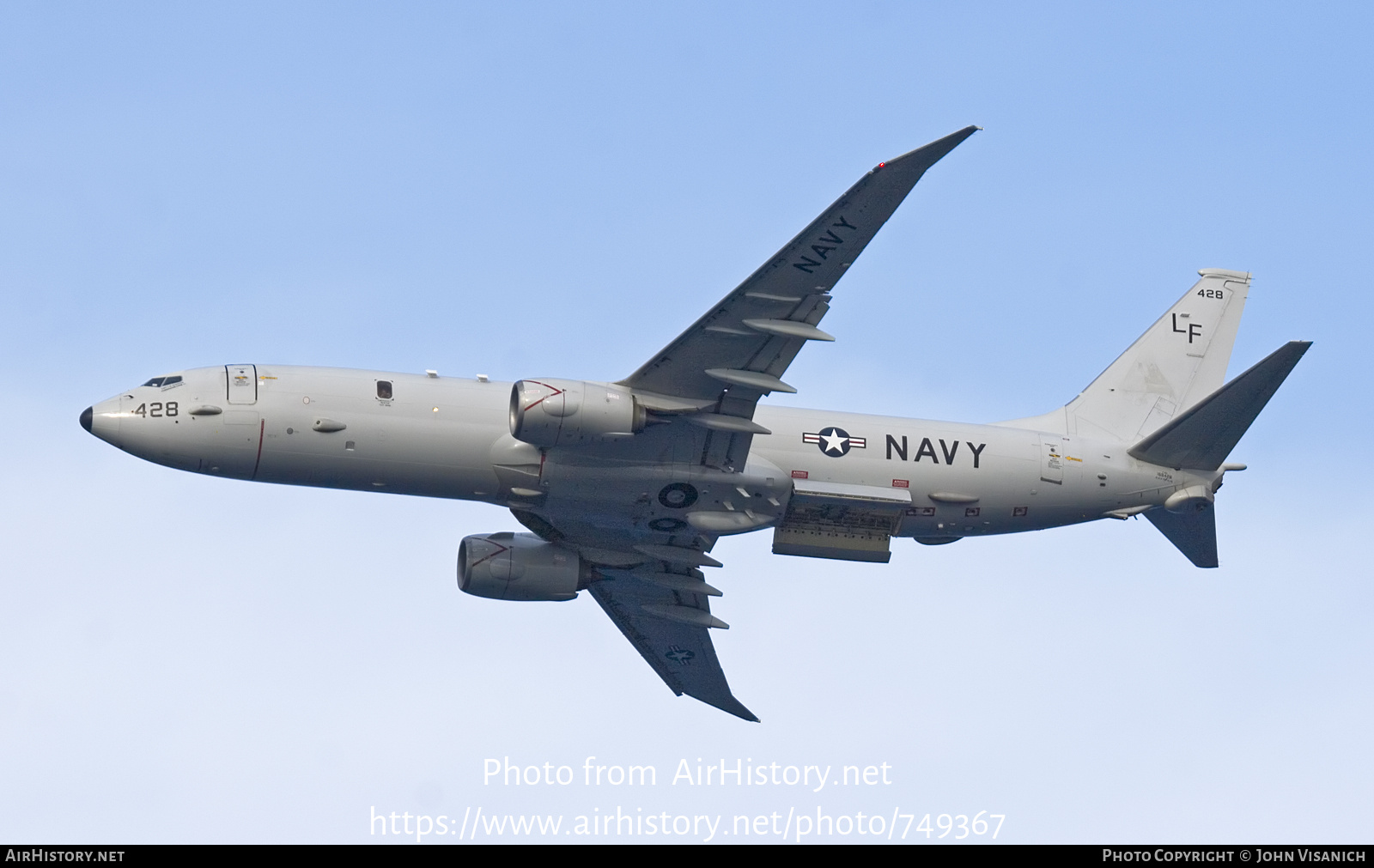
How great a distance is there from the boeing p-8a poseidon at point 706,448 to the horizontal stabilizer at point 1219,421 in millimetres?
57

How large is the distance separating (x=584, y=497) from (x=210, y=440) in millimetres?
10281

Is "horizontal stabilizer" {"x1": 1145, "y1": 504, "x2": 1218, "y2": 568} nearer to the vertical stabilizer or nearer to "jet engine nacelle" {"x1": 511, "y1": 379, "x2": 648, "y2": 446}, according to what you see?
the vertical stabilizer

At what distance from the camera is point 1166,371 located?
5566 cm

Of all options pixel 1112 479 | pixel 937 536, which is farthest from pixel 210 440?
pixel 1112 479

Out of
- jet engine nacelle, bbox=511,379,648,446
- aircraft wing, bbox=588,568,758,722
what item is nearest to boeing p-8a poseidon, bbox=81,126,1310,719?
jet engine nacelle, bbox=511,379,648,446

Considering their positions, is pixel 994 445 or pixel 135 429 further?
pixel 994 445

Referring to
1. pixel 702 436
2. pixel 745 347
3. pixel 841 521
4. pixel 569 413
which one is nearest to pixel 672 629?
pixel 841 521

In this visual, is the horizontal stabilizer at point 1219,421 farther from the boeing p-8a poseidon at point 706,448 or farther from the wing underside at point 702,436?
the wing underside at point 702,436

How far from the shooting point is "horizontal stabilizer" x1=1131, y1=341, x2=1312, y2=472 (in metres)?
47.6

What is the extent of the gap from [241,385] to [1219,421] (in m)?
27.6

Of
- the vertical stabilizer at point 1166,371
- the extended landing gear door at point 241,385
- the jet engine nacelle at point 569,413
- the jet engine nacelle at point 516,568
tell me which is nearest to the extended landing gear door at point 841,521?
the jet engine nacelle at point 569,413
